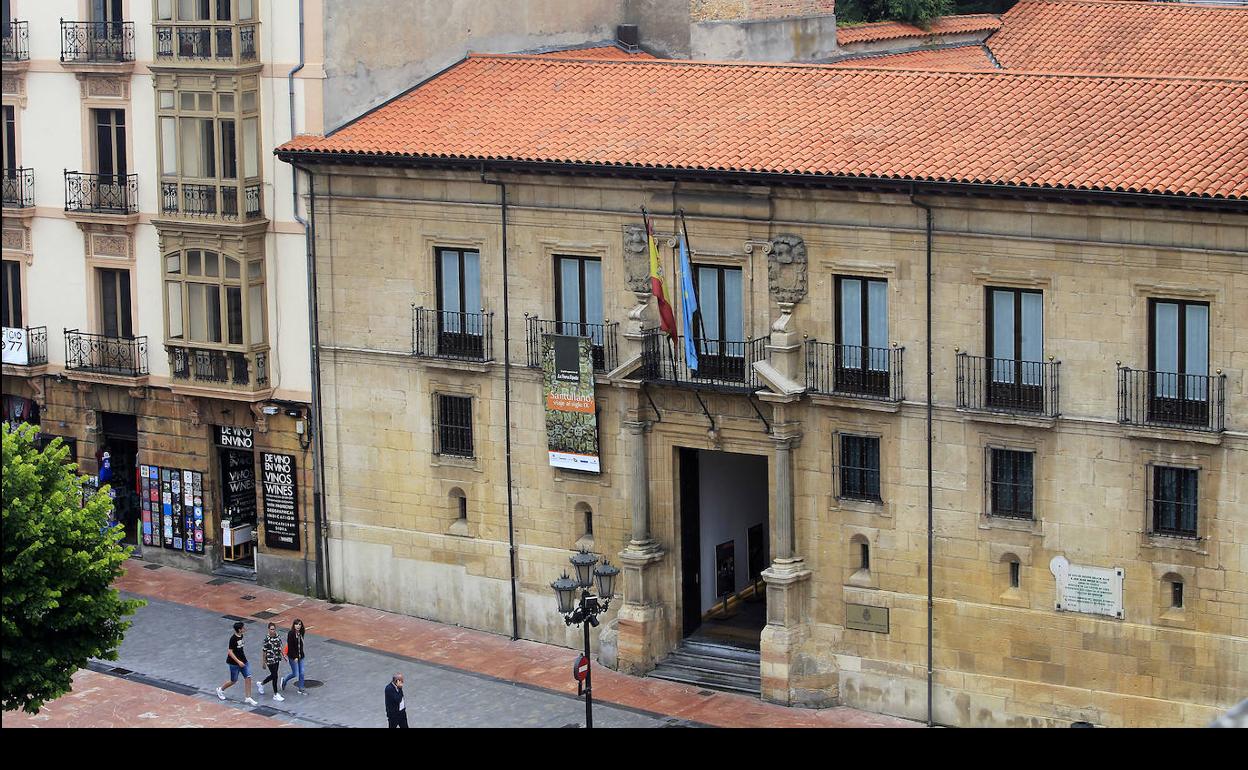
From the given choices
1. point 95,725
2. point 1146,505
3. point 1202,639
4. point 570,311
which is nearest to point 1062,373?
point 1146,505

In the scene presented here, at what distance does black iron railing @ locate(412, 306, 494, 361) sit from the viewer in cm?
3753

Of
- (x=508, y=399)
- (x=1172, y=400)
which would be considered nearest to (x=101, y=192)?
(x=508, y=399)

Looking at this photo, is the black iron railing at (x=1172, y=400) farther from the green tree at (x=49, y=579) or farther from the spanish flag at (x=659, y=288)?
the green tree at (x=49, y=579)

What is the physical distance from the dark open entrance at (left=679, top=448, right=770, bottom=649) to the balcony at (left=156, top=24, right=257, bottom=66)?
12926 mm

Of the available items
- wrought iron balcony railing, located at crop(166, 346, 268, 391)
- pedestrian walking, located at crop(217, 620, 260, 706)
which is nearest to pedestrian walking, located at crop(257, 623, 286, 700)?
pedestrian walking, located at crop(217, 620, 260, 706)

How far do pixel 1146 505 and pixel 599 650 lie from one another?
11513 millimetres

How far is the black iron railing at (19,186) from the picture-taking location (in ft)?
143

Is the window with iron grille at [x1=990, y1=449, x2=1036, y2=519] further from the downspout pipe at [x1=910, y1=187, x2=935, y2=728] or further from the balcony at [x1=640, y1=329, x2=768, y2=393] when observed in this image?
the balcony at [x1=640, y1=329, x2=768, y2=393]

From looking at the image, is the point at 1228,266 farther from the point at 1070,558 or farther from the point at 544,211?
the point at 544,211

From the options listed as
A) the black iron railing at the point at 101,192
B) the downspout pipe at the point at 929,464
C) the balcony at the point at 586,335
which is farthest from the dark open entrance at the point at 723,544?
the black iron railing at the point at 101,192

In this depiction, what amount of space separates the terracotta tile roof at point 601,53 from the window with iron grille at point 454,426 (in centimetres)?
964

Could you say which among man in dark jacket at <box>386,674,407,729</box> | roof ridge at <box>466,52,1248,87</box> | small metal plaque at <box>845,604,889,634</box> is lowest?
man in dark jacket at <box>386,674,407,729</box>

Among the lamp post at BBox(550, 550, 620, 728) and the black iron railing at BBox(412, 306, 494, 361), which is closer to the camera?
the lamp post at BBox(550, 550, 620, 728)

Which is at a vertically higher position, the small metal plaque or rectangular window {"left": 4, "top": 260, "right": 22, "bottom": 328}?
rectangular window {"left": 4, "top": 260, "right": 22, "bottom": 328}
